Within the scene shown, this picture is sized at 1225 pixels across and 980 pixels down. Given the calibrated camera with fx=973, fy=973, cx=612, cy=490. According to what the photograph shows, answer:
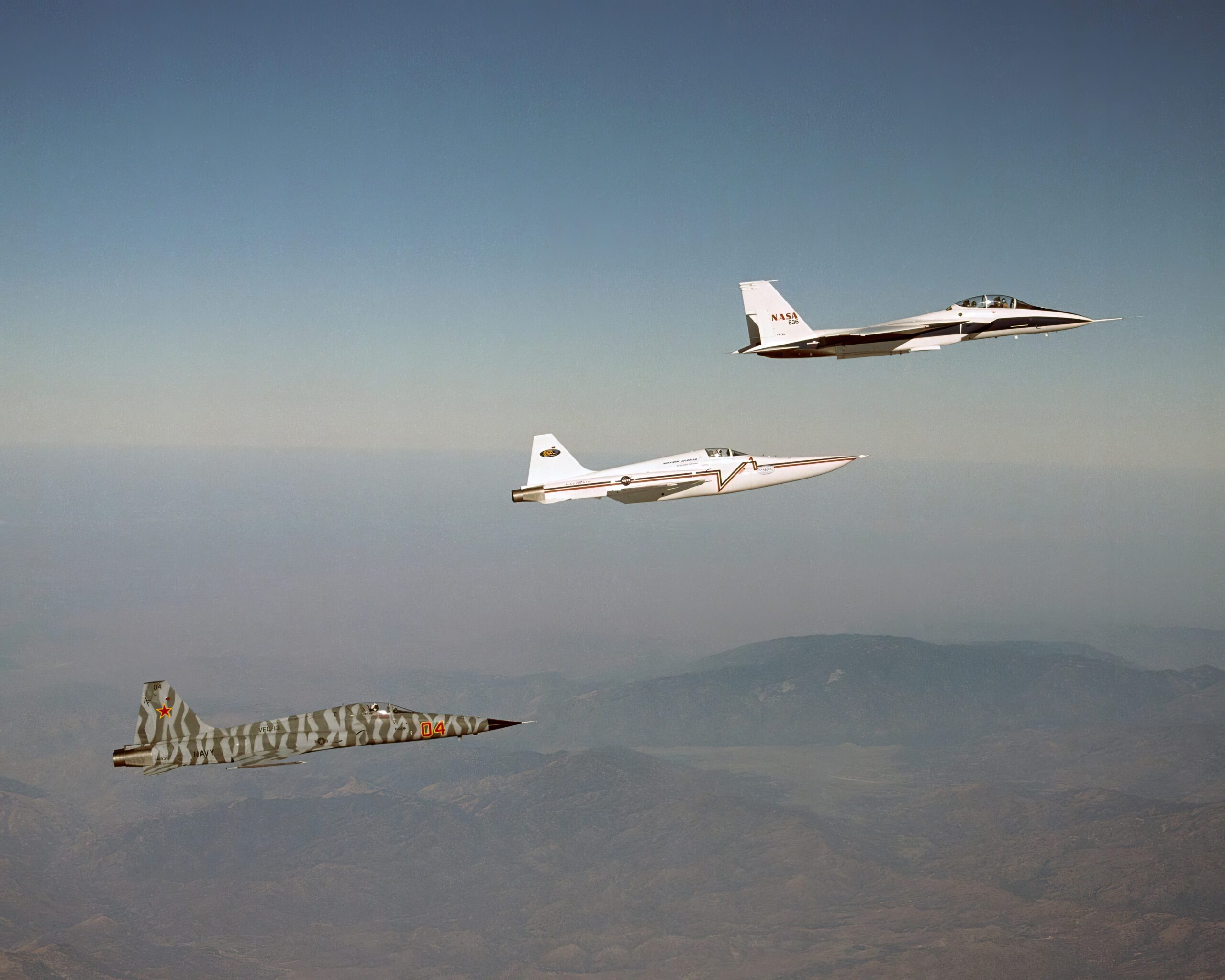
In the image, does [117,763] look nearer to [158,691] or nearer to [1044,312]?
[158,691]

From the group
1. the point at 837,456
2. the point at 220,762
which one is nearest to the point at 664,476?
the point at 837,456

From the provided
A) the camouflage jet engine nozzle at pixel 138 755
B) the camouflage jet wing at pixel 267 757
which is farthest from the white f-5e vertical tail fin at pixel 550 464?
the camouflage jet engine nozzle at pixel 138 755

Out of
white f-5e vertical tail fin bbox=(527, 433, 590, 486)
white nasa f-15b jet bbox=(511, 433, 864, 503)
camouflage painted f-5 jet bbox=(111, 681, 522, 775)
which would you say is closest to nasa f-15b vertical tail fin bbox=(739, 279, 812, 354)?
white nasa f-15b jet bbox=(511, 433, 864, 503)

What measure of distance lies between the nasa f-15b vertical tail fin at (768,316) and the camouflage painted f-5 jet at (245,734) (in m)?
23.5

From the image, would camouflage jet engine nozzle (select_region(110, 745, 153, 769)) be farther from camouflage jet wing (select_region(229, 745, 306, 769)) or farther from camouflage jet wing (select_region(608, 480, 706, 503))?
camouflage jet wing (select_region(608, 480, 706, 503))

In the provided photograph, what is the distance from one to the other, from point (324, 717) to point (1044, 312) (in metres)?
43.4

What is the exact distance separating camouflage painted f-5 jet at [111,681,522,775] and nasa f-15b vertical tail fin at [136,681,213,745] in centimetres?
2

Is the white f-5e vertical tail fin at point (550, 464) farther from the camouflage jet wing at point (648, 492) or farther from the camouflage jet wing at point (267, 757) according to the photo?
the camouflage jet wing at point (267, 757)

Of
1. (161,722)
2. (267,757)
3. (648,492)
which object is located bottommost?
(267,757)

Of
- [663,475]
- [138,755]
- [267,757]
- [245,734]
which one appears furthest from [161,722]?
[663,475]

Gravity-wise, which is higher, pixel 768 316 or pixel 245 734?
pixel 768 316

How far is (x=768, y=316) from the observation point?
50.5 m

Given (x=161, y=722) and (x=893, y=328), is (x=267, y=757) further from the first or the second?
(x=893, y=328)

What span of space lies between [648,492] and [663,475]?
3.85 ft
